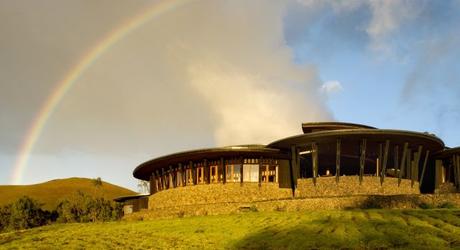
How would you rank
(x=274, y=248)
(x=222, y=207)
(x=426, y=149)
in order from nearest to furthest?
(x=274, y=248)
(x=222, y=207)
(x=426, y=149)

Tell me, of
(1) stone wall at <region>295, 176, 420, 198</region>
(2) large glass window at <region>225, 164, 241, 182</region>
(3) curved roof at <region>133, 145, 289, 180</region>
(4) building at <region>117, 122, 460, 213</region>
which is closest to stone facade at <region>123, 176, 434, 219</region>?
(1) stone wall at <region>295, 176, 420, 198</region>

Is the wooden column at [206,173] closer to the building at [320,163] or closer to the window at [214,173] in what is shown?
the building at [320,163]

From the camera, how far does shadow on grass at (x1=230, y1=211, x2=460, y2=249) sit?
89.8 ft

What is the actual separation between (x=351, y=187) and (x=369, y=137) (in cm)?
592

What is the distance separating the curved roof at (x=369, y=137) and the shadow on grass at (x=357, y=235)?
19.3m

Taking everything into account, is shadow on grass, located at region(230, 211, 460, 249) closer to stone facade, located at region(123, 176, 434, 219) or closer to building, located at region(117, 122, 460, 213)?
stone facade, located at region(123, 176, 434, 219)

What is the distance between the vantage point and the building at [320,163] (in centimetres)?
5877

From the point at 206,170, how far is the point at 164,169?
10194mm

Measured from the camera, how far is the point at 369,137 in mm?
58406

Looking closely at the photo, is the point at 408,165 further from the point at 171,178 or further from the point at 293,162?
the point at 171,178

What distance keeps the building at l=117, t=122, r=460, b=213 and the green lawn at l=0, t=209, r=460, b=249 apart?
1593 centimetres

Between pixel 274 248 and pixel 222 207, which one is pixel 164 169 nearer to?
pixel 222 207

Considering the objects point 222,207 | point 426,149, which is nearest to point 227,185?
point 222,207

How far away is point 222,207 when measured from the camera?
54.1 meters
